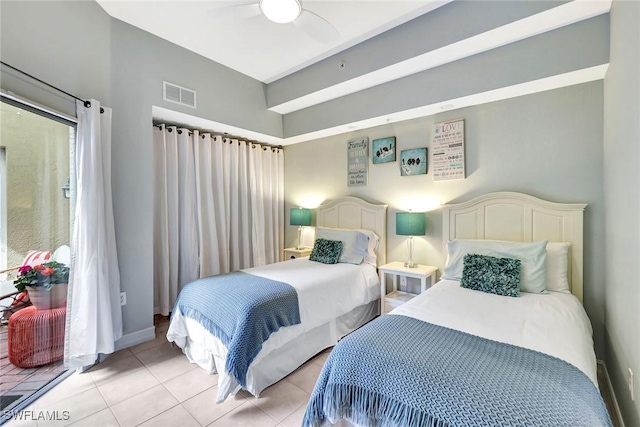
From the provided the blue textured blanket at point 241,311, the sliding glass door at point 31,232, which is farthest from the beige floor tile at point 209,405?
the sliding glass door at point 31,232

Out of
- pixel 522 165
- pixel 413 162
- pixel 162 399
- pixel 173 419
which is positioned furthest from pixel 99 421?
pixel 522 165

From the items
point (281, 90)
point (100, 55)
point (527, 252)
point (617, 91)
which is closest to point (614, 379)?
point (527, 252)

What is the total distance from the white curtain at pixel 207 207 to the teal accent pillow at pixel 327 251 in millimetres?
1196

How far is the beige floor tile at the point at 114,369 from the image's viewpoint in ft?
7.11

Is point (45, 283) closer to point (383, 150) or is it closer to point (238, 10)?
point (238, 10)

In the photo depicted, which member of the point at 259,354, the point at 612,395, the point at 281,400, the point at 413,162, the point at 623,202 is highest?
the point at 413,162

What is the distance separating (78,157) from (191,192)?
136 cm

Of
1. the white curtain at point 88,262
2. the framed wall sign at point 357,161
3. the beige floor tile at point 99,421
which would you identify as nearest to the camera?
the beige floor tile at point 99,421

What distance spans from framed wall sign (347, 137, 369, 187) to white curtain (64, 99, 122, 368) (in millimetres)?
2635

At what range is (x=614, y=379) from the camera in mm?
1797

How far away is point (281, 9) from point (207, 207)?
8.33ft

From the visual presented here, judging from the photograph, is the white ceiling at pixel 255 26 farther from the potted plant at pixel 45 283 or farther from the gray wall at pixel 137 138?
the potted plant at pixel 45 283

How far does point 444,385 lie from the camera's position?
111cm

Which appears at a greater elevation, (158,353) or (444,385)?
(444,385)
